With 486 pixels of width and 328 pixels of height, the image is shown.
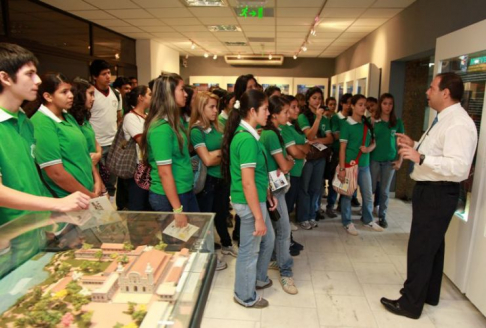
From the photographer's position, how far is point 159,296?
1.22 m

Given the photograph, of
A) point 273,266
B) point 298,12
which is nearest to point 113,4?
point 298,12

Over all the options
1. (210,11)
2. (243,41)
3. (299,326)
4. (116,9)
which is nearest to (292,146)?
(299,326)

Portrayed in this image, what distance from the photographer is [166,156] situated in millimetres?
2211

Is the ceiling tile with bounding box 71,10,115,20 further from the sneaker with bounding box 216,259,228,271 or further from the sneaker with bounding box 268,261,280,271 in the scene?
the sneaker with bounding box 268,261,280,271

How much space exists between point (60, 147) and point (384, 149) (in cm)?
348

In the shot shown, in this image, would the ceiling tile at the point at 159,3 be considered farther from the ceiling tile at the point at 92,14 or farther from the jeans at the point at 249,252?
the jeans at the point at 249,252

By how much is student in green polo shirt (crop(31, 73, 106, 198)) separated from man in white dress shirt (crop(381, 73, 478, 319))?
2.09 m

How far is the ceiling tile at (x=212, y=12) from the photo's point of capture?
16.6 ft

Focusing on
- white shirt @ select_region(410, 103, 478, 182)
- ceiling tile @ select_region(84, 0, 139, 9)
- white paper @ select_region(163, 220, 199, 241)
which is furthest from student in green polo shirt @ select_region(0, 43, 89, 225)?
ceiling tile @ select_region(84, 0, 139, 9)

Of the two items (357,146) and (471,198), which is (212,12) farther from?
(471,198)

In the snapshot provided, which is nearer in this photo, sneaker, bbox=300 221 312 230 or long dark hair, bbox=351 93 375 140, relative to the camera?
long dark hair, bbox=351 93 375 140

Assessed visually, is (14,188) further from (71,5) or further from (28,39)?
(71,5)

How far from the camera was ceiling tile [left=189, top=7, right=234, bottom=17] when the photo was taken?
199 inches

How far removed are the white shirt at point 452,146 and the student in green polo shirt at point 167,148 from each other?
1606 millimetres
